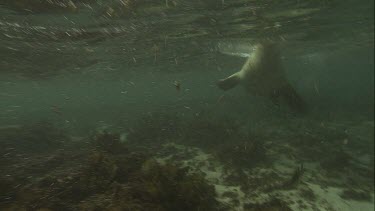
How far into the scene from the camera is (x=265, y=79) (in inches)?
626

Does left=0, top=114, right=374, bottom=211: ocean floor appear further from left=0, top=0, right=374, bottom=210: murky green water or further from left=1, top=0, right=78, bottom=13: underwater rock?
left=1, top=0, right=78, bottom=13: underwater rock

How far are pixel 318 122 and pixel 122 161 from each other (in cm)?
1733

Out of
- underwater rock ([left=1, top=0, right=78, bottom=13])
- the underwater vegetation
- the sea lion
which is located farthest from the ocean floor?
underwater rock ([left=1, top=0, right=78, bottom=13])

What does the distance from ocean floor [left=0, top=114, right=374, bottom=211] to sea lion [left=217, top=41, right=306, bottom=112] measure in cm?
267

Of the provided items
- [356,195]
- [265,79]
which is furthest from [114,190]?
[265,79]

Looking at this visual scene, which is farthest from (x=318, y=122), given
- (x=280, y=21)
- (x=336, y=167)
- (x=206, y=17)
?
(x=206, y=17)

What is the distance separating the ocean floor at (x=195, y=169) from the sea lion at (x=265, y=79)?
8.76ft

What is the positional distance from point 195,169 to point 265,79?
665 cm

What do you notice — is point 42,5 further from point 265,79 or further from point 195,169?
Answer: point 265,79

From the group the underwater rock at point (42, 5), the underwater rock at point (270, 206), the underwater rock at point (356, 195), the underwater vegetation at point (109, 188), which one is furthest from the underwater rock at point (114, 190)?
the underwater rock at point (42, 5)

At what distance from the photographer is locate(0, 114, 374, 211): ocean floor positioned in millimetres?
8250

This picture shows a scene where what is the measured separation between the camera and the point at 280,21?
19.0 m

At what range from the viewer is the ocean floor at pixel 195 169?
325 inches

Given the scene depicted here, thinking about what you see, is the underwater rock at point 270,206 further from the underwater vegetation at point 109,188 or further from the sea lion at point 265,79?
the sea lion at point 265,79
